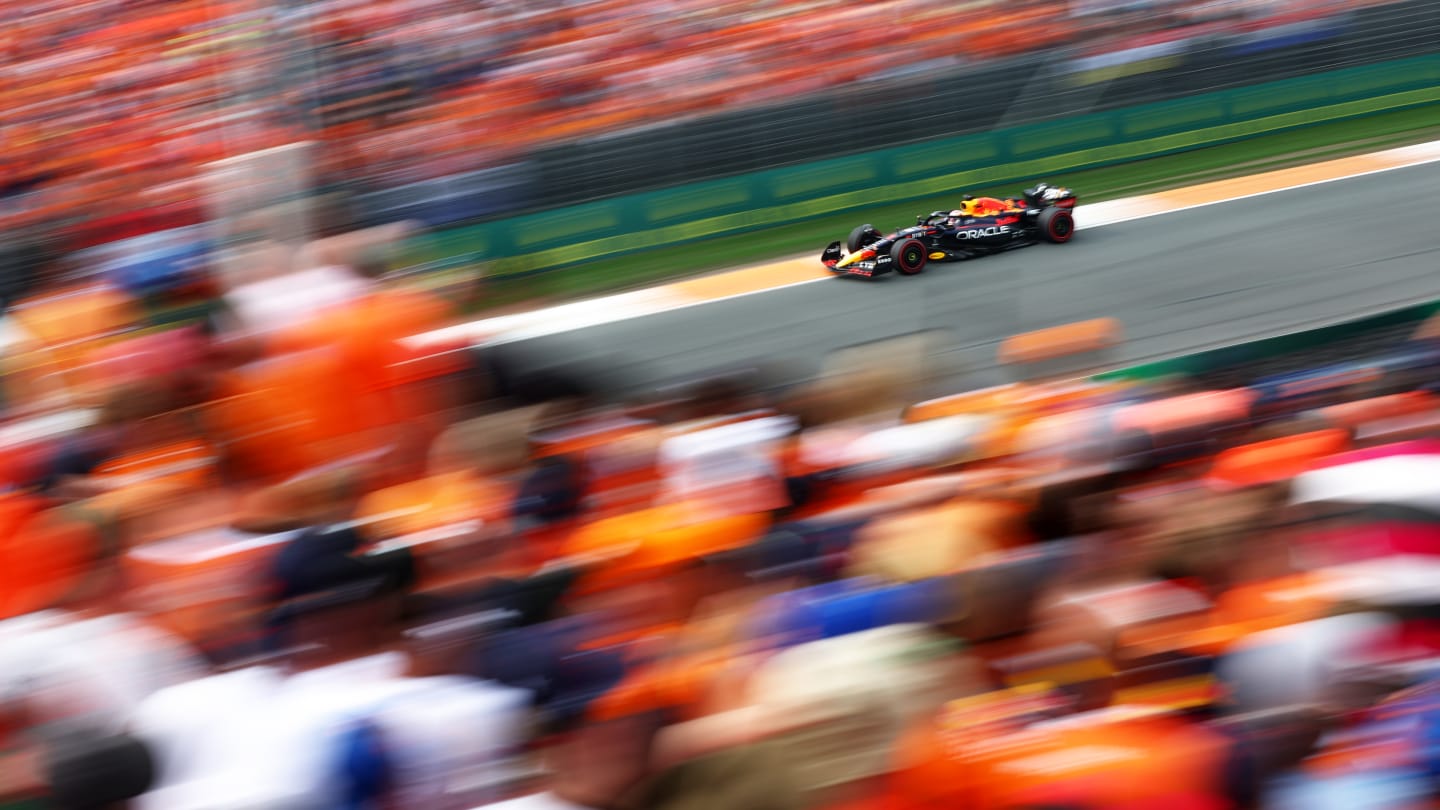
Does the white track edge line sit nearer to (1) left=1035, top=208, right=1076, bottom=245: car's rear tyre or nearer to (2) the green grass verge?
(2) the green grass verge

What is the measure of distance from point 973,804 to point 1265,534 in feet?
1.98

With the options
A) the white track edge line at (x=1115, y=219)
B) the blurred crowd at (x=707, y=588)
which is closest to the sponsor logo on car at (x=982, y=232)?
the white track edge line at (x=1115, y=219)

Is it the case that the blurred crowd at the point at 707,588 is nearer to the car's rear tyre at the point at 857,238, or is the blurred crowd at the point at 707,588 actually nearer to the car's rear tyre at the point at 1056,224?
the car's rear tyre at the point at 857,238

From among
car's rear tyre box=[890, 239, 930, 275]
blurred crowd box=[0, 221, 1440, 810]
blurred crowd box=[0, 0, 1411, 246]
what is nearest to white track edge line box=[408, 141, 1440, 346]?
car's rear tyre box=[890, 239, 930, 275]

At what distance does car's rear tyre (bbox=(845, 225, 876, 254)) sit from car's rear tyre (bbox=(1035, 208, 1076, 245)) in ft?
2.73

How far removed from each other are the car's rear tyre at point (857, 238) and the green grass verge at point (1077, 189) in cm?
36

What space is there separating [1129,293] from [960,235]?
0.86m

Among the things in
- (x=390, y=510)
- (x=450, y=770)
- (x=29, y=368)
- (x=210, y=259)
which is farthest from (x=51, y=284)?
(x=450, y=770)

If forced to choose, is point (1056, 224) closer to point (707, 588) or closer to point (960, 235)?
point (960, 235)

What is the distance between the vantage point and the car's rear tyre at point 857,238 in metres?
6.59

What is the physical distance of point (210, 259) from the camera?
165 inches

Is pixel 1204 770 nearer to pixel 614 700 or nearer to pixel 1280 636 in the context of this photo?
pixel 1280 636

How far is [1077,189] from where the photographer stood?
7.27 meters

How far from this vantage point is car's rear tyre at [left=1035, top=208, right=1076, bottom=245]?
22.0 ft
